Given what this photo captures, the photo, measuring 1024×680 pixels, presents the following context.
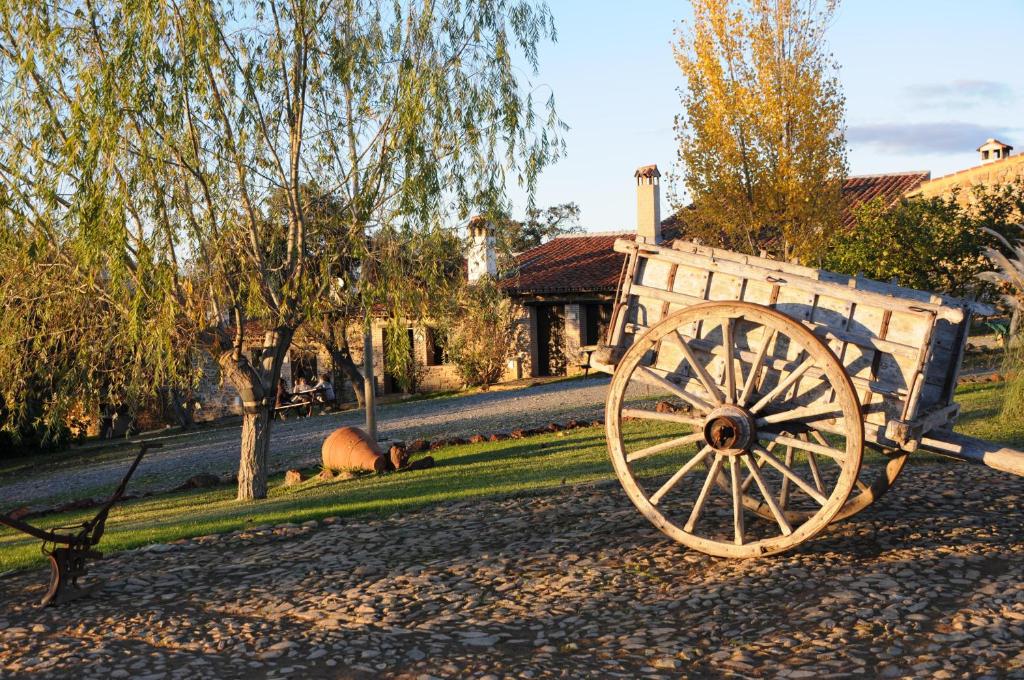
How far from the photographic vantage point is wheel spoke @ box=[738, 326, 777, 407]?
622cm

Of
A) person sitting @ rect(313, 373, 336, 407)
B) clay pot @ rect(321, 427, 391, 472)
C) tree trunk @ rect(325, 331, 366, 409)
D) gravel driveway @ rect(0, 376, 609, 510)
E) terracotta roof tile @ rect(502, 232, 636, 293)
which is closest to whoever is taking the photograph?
clay pot @ rect(321, 427, 391, 472)

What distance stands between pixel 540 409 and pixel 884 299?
15.2 m

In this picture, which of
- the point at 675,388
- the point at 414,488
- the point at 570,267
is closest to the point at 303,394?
the point at 570,267

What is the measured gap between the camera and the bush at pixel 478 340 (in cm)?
3014

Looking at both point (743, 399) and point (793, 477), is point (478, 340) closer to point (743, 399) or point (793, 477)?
point (743, 399)

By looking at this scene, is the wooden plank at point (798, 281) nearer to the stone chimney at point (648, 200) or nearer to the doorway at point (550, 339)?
the doorway at point (550, 339)

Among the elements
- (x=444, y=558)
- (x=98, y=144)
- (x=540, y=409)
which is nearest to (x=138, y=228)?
(x=98, y=144)

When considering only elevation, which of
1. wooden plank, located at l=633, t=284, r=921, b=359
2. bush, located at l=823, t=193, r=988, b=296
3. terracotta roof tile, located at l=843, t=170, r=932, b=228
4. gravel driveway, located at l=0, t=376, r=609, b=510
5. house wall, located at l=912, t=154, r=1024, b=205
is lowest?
gravel driveway, located at l=0, t=376, r=609, b=510

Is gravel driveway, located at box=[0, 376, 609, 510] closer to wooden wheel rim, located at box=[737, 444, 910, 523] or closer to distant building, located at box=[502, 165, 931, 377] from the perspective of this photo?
distant building, located at box=[502, 165, 931, 377]

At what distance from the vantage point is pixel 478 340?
30.7 metres

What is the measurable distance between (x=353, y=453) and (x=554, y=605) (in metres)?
7.93

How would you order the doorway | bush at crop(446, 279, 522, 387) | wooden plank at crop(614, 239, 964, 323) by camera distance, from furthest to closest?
the doorway, bush at crop(446, 279, 522, 387), wooden plank at crop(614, 239, 964, 323)

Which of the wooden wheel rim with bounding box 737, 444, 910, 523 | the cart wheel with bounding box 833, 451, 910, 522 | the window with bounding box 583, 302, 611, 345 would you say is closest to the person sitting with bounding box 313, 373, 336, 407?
the window with bounding box 583, 302, 611, 345

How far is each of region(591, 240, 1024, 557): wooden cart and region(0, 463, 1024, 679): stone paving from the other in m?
0.47
